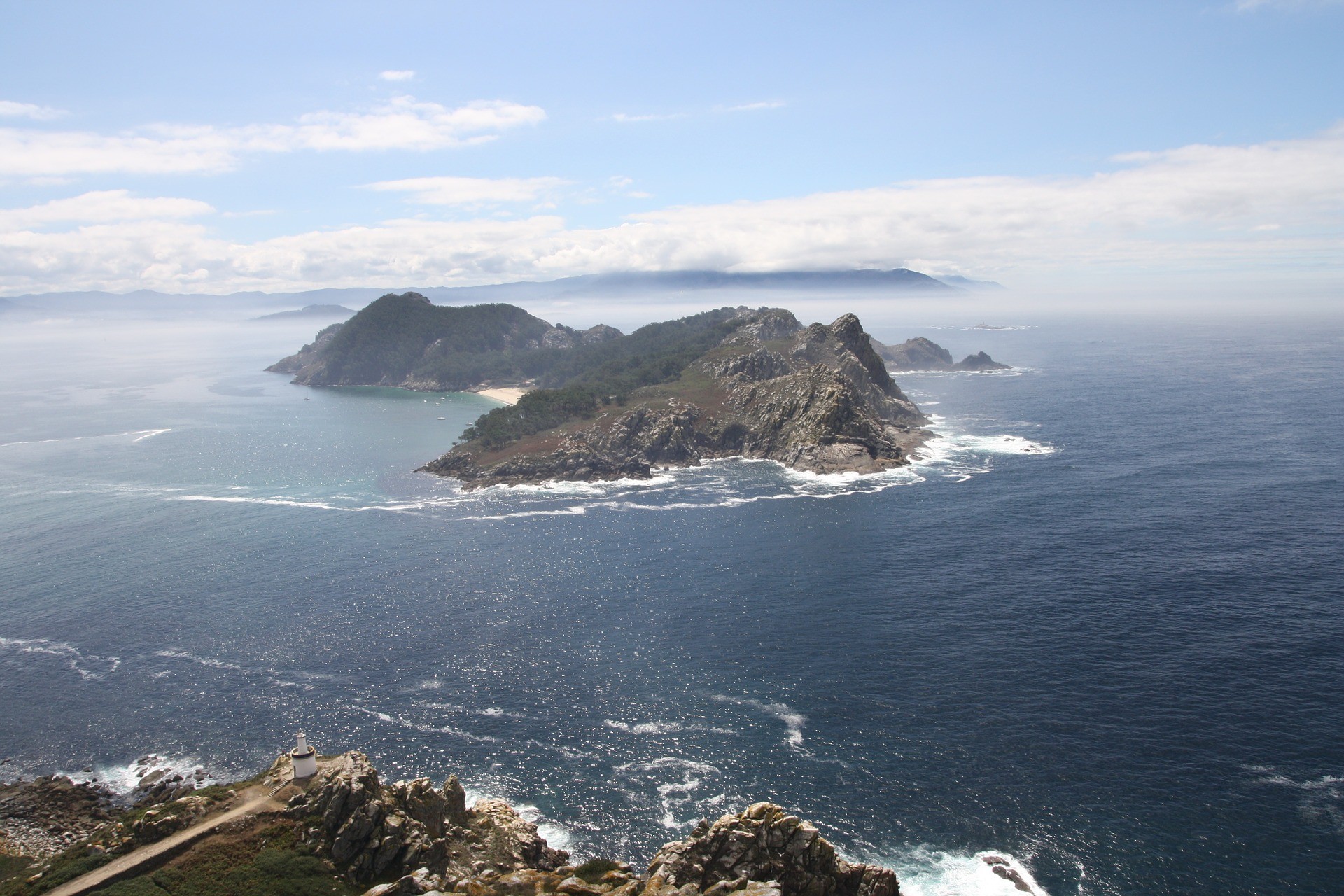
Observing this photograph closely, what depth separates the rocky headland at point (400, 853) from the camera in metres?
47.0

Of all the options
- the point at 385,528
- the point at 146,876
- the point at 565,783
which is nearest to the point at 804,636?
the point at 565,783

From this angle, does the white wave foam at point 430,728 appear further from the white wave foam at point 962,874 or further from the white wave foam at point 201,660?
the white wave foam at point 962,874

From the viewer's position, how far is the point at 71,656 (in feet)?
294

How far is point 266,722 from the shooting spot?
75.6m

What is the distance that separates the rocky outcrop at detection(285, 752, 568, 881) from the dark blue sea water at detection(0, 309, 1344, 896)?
5.84 m

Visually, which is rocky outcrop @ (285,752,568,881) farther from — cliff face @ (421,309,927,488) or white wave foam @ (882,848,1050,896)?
cliff face @ (421,309,927,488)

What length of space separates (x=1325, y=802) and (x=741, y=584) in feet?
204

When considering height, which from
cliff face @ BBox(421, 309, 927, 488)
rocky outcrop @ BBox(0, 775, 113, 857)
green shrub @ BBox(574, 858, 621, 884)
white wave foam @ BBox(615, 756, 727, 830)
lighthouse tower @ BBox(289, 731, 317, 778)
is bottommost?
rocky outcrop @ BBox(0, 775, 113, 857)

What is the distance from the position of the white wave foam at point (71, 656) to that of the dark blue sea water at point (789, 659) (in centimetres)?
44

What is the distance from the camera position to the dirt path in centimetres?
4688

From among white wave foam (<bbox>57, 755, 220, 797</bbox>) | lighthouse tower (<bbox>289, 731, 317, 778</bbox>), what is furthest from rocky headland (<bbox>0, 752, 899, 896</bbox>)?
white wave foam (<bbox>57, 755, 220, 797</bbox>)

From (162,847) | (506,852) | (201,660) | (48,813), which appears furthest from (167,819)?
(201,660)

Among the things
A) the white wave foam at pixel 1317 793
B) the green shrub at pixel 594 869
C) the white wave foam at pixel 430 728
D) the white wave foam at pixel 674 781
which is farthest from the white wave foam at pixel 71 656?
the white wave foam at pixel 1317 793

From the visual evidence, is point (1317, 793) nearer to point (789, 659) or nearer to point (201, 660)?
point (789, 659)
